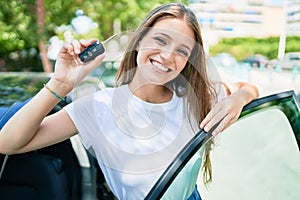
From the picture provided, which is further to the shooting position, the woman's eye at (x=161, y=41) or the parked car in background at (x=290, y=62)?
the parked car in background at (x=290, y=62)

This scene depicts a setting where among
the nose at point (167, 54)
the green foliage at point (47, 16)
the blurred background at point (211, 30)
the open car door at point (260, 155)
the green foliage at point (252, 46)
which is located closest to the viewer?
the nose at point (167, 54)

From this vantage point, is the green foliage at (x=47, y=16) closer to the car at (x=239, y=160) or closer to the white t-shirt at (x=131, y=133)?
the car at (x=239, y=160)

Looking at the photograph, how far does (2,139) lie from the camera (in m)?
1.21

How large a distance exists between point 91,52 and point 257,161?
682mm

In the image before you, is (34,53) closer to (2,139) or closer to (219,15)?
(219,15)

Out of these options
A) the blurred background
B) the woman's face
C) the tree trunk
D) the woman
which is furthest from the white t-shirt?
the tree trunk

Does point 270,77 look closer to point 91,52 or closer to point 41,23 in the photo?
point 41,23

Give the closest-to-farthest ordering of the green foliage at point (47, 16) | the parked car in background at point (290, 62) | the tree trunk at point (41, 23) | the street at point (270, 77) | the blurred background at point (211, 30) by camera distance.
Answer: the blurred background at point (211, 30) < the street at point (270, 77) < the green foliage at point (47, 16) < the tree trunk at point (41, 23) < the parked car in background at point (290, 62)

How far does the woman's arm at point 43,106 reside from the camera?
46.0 inches

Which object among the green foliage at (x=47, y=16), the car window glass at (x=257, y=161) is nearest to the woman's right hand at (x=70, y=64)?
the car window glass at (x=257, y=161)

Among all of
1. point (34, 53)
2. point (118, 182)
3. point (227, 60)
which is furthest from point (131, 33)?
point (227, 60)

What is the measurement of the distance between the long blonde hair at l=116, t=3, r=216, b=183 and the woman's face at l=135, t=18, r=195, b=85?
0.02m

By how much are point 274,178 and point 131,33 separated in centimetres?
68

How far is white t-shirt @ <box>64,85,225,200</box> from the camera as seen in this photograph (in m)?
1.23
